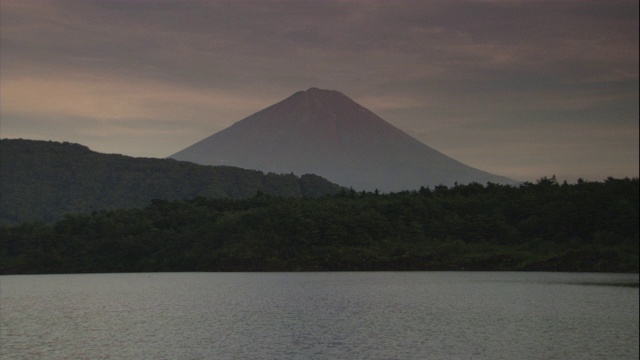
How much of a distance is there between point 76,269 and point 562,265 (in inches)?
3039

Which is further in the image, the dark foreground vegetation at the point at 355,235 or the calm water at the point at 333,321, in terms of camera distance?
the dark foreground vegetation at the point at 355,235

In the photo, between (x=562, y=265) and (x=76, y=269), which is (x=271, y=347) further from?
(x=76, y=269)

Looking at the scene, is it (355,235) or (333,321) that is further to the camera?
(355,235)

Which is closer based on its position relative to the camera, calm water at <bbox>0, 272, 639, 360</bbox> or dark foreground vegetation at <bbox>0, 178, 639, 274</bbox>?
calm water at <bbox>0, 272, 639, 360</bbox>

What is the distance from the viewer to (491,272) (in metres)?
104

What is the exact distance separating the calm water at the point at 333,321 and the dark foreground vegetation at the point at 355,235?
23.3m

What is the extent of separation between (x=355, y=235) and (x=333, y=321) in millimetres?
71755

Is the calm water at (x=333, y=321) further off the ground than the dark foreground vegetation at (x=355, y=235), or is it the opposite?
the dark foreground vegetation at (x=355, y=235)

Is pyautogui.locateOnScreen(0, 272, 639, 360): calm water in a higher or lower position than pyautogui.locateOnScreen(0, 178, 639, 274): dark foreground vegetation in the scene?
lower

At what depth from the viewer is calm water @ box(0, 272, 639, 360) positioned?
38344mm

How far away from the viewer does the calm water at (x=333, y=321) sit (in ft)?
126

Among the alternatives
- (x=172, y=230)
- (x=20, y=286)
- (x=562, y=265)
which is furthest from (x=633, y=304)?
(x=172, y=230)

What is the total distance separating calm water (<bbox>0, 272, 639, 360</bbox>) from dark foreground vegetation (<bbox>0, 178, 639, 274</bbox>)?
2327 centimetres

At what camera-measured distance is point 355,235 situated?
122125 mm
